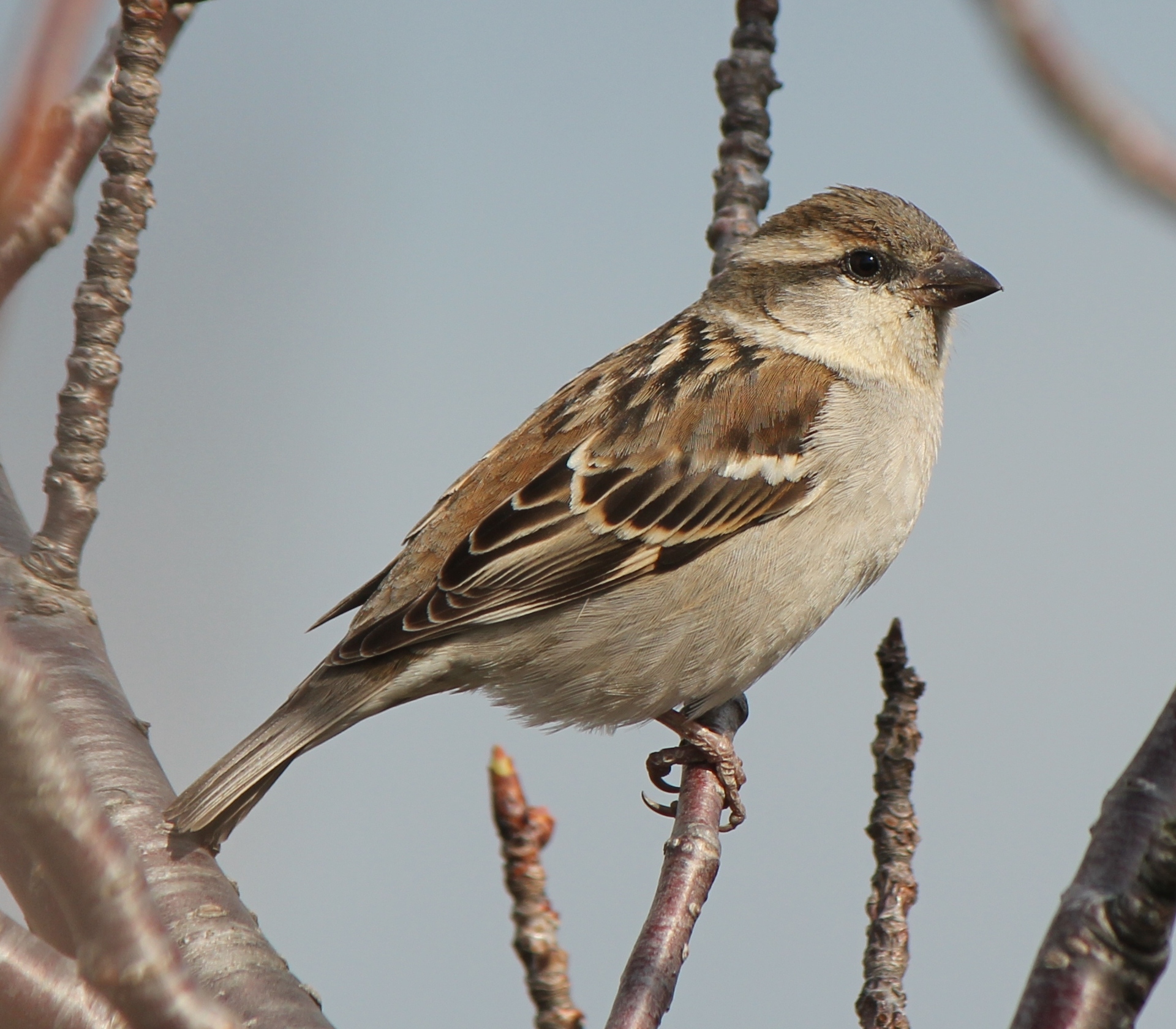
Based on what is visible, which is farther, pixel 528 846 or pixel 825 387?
pixel 825 387

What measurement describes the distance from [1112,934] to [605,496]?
9.00 ft

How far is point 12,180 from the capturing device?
1121mm

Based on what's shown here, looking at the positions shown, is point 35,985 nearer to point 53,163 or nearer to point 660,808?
point 53,163

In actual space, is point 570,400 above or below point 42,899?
above

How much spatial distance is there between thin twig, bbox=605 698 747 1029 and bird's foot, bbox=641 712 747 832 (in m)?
0.04

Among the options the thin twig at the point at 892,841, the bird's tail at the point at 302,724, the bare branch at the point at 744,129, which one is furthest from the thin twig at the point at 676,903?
the bare branch at the point at 744,129

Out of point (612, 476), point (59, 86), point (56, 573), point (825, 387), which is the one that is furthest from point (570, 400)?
point (59, 86)

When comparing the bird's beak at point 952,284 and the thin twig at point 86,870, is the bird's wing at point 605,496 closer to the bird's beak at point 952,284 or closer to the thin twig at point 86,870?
the bird's beak at point 952,284

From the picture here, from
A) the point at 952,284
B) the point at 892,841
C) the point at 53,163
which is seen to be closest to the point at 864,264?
the point at 952,284

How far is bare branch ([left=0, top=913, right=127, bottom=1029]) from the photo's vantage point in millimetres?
1440

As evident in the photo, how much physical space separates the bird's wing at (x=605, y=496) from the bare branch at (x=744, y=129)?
90 cm

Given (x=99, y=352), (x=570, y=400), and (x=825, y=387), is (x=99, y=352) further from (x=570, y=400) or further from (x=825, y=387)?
(x=825, y=387)

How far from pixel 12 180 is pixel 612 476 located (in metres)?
2.92

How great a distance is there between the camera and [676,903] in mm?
2861
